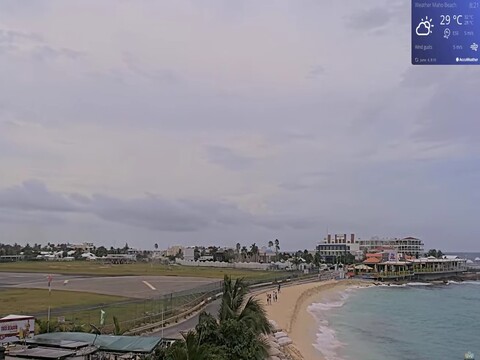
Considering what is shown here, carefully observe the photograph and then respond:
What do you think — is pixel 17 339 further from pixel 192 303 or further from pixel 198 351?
pixel 192 303

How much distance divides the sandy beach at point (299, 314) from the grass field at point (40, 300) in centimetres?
1281

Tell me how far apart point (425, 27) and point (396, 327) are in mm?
42003

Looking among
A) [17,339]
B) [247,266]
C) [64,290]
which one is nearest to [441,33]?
[17,339]

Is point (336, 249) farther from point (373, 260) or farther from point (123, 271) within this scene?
point (123, 271)

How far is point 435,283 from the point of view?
116m

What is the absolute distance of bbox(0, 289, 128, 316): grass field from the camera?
116 feet

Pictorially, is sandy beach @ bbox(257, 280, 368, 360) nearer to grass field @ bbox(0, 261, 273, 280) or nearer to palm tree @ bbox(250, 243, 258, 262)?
grass field @ bbox(0, 261, 273, 280)

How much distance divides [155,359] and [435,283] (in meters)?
112

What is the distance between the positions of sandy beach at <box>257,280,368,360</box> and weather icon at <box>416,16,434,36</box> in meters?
21.0

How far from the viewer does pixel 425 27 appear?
11203mm

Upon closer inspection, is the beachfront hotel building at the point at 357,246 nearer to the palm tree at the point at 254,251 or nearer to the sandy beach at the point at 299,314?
the palm tree at the point at 254,251

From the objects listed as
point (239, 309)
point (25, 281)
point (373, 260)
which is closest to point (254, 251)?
point (373, 260)
